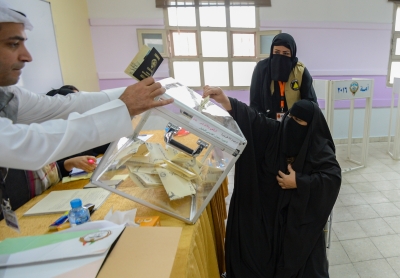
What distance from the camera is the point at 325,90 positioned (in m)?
3.23

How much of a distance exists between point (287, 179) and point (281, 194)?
0.11m

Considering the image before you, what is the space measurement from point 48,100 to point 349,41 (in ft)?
15.2

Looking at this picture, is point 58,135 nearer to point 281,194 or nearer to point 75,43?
point 281,194

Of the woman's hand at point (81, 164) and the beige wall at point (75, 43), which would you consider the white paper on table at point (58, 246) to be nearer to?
the woman's hand at point (81, 164)

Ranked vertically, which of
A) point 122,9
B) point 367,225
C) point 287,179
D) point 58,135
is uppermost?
point 122,9

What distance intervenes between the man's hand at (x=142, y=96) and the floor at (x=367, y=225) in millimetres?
1161

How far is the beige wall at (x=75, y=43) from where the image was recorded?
3047 mm

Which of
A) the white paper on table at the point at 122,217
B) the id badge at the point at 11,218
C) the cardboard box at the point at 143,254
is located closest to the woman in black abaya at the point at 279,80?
the white paper on table at the point at 122,217

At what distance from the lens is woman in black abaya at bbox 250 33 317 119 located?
7.93ft

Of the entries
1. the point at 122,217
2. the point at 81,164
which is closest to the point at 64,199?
the point at 81,164

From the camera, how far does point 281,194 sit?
4.54ft

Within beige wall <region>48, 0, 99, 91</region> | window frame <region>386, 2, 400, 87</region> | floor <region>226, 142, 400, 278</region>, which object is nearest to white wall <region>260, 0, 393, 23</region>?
window frame <region>386, 2, 400, 87</region>

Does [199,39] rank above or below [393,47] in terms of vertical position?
above

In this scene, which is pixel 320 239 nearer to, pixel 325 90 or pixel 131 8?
pixel 325 90
